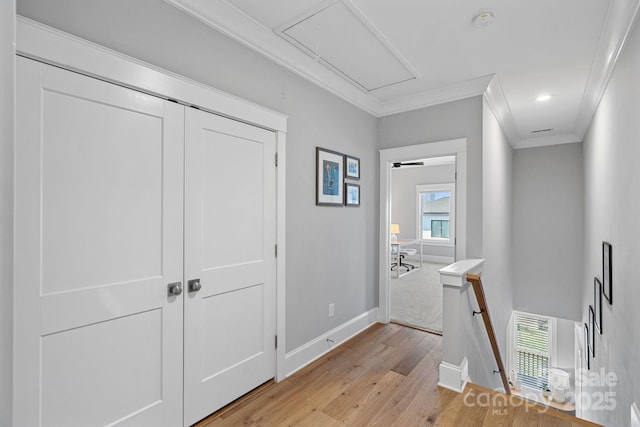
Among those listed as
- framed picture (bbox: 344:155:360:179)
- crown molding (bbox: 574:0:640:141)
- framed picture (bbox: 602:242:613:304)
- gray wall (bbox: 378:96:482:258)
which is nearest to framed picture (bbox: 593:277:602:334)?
framed picture (bbox: 602:242:613:304)

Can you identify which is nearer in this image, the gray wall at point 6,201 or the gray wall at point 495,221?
the gray wall at point 6,201

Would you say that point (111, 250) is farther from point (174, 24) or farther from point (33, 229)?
point (174, 24)

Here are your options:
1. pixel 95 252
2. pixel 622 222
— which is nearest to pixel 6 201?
pixel 95 252

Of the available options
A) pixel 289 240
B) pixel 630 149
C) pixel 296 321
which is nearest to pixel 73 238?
pixel 289 240

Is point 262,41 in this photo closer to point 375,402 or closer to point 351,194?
point 351,194

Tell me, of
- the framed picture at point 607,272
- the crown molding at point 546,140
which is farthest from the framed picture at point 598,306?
the crown molding at point 546,140

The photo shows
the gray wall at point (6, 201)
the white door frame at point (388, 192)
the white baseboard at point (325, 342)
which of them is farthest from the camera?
the white door frame at point (388, 192)

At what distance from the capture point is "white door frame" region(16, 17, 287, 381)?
51.3 inches

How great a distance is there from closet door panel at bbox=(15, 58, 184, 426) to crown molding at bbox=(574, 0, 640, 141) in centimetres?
278

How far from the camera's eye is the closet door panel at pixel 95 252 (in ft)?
4.24

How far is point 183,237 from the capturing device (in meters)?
1.82

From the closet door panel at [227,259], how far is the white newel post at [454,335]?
1359 millimetres

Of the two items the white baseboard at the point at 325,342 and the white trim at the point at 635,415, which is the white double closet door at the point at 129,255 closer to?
the white baseboard at the point at 325,342

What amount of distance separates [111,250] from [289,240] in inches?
50.9
